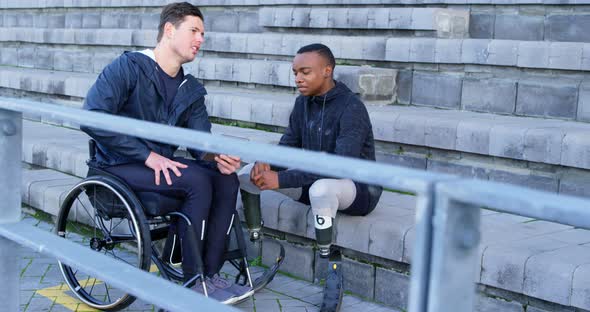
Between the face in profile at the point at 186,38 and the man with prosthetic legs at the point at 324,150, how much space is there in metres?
0.55

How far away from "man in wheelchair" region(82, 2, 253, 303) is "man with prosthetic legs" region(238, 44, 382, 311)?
0.93ft

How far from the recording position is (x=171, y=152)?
431cm

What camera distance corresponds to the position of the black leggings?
155 inches

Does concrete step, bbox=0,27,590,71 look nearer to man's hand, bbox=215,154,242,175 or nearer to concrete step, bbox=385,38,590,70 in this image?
concrete step, bbox=385,38,590,70

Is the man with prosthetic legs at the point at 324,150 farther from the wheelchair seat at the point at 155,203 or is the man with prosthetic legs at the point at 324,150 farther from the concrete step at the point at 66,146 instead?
the concrete step at the point at 66,146

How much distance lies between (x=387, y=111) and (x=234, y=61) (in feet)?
7.33

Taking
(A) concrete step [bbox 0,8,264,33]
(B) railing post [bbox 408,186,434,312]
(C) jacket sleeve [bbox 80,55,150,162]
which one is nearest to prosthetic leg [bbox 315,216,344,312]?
(C) jacket sleeve [bbox 80,55,150,162]

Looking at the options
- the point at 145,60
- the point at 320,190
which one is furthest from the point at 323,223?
the point at 145,60

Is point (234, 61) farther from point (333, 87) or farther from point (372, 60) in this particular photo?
point (333, 87)

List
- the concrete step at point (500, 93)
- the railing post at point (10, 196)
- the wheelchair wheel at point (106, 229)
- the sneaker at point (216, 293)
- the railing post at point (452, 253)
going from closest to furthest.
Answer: the railing post at point (452, 253), the railing post at point (10, 196), the wheelchair wheel at point (106, 229), the sneaker at point (216, 293), the concrete step at point (500, 93)

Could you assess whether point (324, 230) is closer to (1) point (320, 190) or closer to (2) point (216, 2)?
(1) point (320, 190)

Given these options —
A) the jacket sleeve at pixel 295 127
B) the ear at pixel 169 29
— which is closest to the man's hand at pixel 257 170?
the jacket sleeve at pixel 295 127

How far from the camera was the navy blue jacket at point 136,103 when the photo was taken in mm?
4000

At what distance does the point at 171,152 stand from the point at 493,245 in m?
1.64
